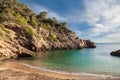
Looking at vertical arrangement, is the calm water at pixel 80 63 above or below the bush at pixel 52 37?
below

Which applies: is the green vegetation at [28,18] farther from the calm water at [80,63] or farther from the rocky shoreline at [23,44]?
the calm water at [80,63]

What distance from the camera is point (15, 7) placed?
110 metres

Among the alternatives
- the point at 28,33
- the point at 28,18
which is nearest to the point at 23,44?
the point at 28,33

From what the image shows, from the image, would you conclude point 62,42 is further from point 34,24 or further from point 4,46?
point 4,46

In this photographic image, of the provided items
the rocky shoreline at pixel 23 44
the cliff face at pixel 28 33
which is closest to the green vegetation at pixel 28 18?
the cliff face at pixel 28 33

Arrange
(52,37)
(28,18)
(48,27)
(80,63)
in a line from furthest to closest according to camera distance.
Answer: (48,27)
(52,37)
(28,18)
(80,63)

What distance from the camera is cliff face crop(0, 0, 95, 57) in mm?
57325

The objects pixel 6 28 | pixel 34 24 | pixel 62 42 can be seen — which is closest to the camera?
pixel 6 28

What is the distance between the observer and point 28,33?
263 ft

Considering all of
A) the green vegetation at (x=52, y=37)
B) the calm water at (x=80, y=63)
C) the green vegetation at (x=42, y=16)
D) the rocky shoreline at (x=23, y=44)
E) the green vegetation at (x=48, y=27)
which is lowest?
the calm water at (x=80, y=63)

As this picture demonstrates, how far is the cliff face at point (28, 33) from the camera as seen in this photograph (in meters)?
57.3

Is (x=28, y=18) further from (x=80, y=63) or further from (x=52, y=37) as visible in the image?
(x=80, y=63)

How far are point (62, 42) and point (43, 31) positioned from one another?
16.6 m

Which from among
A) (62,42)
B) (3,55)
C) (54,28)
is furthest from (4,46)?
(54,28)
